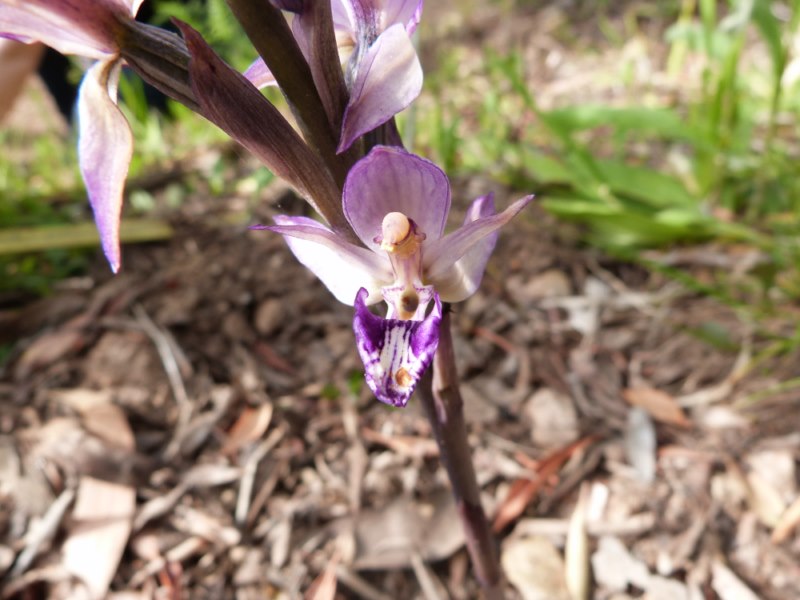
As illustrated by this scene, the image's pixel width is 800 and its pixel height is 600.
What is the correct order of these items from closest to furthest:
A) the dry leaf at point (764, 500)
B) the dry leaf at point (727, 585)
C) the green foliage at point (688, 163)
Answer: the dry leaf at point (727, 585) → the dry leaf at point (764, 500) → the green foliage at point (688, 163)

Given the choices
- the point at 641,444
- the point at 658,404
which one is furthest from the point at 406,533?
the point at 658,404

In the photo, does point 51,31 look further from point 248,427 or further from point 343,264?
point 248,427

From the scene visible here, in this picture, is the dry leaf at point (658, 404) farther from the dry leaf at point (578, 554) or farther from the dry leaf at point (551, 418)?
the dry leaf at point (578, 554)

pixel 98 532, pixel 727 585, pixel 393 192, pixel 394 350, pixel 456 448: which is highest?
pixel 393 192

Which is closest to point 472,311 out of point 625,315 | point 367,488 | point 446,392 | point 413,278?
point 625,315

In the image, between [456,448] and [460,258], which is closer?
[460,258]

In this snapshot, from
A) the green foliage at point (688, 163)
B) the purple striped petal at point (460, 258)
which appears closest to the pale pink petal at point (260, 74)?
the purple striped petal at point (460, 258)

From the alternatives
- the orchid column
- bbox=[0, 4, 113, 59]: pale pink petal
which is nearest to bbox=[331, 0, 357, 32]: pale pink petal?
the orchid column

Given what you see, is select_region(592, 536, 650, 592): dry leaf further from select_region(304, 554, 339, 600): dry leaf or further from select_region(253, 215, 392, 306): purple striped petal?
select_region(253, 215, 392, 306): purple striped petal
